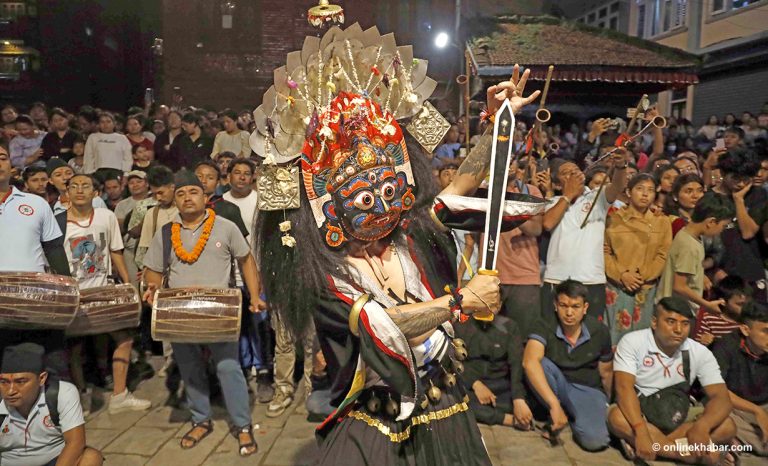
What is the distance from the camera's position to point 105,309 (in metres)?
4.24

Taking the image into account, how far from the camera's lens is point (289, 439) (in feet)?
13.9

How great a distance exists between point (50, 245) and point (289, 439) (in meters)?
2.20

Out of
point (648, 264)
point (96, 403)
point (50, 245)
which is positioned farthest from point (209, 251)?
point (648, 264)

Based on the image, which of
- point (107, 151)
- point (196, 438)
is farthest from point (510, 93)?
point (107, 151)

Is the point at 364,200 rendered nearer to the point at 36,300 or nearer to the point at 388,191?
the point at 388,191

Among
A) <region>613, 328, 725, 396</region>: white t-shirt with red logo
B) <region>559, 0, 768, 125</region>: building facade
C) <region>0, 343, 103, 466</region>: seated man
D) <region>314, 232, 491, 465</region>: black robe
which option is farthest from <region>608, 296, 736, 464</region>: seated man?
<region>559, 0, 768, 125</region>: building facade

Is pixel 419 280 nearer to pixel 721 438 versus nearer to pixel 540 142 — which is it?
pixel 540 142

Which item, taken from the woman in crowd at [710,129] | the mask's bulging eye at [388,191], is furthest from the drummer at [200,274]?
the woman in crowd at [710,129]

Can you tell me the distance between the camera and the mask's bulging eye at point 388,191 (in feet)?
6.56

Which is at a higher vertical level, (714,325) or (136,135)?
(136,135)

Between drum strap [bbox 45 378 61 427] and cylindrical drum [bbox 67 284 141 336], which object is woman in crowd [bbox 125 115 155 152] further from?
drum strap [bbox 45 378 61 427]

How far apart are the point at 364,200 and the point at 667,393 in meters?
3.23

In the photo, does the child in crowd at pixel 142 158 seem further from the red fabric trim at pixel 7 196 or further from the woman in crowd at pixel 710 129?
the woman in crowd at pixel 710 129

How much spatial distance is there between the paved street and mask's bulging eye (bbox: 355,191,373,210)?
2.42 metres
